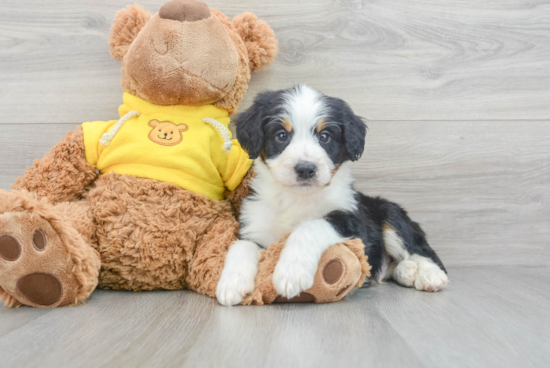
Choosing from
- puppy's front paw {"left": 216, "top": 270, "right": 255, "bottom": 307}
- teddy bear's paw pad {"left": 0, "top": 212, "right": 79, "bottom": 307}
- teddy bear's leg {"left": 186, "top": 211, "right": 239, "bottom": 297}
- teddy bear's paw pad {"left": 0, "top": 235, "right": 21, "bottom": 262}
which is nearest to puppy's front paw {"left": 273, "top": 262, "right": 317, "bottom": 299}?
puppy's front paw {"left": 216, "top": 270, "right": 255, "bottom": 307}

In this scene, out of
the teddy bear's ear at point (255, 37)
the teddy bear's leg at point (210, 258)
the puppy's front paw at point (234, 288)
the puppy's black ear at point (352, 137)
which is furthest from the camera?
the teddy bear's ear at point (255, 37)

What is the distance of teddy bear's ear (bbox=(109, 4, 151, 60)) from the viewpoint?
1.90 metres

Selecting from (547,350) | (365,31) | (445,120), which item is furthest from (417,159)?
(547,350)

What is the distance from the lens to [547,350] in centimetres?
113

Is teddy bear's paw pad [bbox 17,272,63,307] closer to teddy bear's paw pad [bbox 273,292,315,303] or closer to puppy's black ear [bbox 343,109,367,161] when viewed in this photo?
teddy bear's paw pad [bbox 273,292,315,303]

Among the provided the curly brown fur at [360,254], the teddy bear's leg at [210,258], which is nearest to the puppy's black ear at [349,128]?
the curly brown fur at [360,254]

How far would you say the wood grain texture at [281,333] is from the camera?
1.03m

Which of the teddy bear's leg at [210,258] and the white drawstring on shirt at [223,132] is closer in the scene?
the teddy bear's leg at [210,258]

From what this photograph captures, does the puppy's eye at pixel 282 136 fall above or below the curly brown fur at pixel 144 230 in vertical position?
above

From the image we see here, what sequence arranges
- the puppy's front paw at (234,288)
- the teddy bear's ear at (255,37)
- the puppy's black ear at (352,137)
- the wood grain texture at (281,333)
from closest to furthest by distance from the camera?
the wood grain texture at (281,333), the puppy's front paw at (234,288), the puppy's black ear at (352,137), the teddy bear's ear at (255,37)

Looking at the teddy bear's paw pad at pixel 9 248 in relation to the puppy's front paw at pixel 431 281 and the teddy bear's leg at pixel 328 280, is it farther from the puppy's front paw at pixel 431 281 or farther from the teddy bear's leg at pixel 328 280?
the puppy's front paw at pixel 431 281

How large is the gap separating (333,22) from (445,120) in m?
0.79

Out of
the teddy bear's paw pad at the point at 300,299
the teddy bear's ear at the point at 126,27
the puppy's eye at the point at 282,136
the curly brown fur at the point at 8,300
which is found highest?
the teddy bear's ear at the point at 126,27

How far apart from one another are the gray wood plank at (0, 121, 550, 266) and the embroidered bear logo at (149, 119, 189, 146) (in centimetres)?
100
